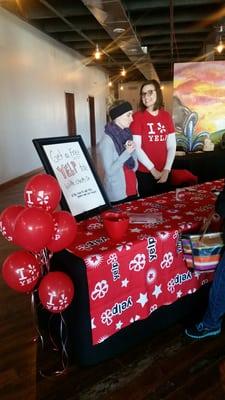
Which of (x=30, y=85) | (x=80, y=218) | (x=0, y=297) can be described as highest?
(x=30, y=85)

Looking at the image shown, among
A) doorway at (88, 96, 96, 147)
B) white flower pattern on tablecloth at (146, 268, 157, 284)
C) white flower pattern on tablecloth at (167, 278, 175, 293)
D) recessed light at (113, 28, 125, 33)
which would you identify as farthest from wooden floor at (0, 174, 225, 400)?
doorway at (88, 96, 96, 147)

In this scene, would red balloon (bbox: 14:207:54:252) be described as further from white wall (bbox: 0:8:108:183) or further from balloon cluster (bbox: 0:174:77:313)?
white wall (bbox: 0:8:108:183)

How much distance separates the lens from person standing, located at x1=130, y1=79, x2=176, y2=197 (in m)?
2.40

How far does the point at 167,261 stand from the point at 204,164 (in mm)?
2604

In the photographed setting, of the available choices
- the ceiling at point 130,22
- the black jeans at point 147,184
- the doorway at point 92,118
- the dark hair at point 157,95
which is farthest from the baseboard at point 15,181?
the doorway at point 92,118

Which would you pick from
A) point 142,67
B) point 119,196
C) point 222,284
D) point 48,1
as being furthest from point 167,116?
point 142,67

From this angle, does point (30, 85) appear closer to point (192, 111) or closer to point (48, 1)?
point (48, 1)

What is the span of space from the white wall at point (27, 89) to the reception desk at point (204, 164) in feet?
10.7

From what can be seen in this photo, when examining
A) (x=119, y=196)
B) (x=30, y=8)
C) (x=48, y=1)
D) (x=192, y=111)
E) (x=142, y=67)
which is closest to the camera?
(x=119, y=196)

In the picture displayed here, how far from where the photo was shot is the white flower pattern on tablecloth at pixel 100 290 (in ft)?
4.83

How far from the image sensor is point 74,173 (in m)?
1.85

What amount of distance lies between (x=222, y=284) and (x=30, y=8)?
6200 millimetres

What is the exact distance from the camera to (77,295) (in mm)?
1491

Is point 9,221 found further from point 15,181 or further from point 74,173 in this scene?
point 15,181
